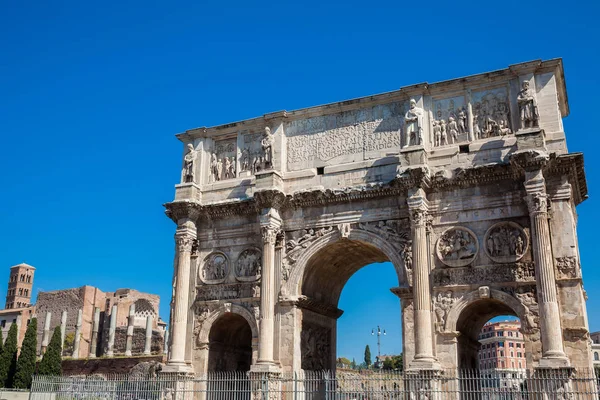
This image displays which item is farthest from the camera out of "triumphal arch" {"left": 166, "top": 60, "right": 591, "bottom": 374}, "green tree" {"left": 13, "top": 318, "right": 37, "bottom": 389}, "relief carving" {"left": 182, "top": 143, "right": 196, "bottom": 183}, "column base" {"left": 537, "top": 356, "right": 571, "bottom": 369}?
"green tree" {"left": 13, "top": 318, "right": 37, "bottom": 389}

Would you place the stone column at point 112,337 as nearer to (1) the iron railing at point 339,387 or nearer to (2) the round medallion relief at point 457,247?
(1) the iron railing at point 339,387

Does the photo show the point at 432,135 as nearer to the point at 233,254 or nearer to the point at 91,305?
the point at 233,254

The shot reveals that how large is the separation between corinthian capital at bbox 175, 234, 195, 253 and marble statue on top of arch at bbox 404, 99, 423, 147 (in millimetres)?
7418

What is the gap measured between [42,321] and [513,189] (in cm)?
5246

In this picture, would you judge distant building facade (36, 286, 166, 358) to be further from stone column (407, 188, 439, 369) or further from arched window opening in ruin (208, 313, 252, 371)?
stone column (407, 188, 439, 369)

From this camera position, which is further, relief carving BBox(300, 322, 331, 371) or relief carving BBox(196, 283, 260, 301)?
relief carving BBox(196, 283, 260, 301)

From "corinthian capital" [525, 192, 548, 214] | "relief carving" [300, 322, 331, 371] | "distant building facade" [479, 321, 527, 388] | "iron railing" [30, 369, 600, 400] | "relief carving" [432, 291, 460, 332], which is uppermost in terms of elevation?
"distant building facade" [479, 321, 527, 388]

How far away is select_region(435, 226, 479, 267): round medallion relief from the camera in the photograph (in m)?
17.0

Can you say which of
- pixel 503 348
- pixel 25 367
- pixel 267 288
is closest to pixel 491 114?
pixel 267 288

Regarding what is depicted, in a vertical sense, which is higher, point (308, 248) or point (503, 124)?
point (503, 124)

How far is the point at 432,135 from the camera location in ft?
60.6

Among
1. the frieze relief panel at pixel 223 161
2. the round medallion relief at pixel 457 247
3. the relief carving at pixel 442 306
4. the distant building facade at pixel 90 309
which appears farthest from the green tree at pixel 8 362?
the round medallion relief at pixel 457 247

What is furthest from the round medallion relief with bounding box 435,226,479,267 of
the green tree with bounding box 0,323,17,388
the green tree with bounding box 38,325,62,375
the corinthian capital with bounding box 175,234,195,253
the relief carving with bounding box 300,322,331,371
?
the green tree with bounding box 38,325,62,375

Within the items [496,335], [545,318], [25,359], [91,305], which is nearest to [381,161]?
[545,318]
